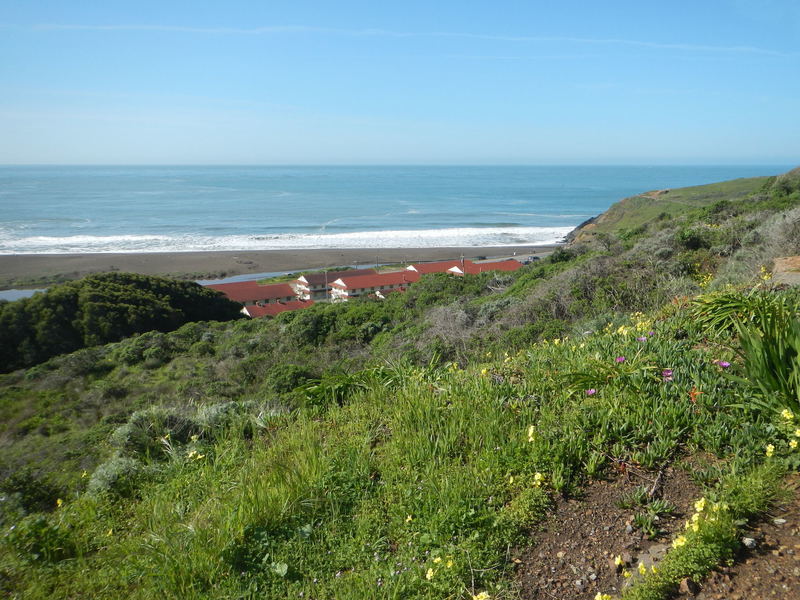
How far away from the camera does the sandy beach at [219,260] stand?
40312mm

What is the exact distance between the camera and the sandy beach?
40.3m

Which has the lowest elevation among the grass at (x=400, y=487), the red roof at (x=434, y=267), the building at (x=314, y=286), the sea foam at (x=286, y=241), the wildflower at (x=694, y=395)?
the building at (x=314, y=286)

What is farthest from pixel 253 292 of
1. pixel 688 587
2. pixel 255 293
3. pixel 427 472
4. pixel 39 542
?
pixel 688 587

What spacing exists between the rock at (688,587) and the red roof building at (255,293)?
30.5 m

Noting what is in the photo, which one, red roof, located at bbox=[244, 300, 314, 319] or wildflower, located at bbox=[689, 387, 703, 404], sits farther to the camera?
red roof, located at bbox=[244, 300, 314, 319]

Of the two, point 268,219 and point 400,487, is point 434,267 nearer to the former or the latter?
point 400,487

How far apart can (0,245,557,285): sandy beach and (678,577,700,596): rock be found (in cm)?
4123

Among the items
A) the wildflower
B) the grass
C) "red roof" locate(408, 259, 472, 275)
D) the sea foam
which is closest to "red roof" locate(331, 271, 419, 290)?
"red roof" locate(408, 259, 472, 275)

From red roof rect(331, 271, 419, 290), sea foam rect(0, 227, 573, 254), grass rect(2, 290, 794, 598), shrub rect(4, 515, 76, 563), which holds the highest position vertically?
grass rect(2, 290, 794, 598)

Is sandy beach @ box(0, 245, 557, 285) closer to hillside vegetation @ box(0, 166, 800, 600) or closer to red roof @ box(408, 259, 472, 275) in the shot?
red roof @ box(408, 259, 472, 275)

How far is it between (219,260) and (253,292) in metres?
14.4

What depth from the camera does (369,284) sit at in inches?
1344

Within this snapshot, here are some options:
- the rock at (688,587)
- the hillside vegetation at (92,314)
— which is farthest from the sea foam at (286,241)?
the rock at (688,587)

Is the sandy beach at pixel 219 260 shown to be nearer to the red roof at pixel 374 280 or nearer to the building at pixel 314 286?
the building at pixel 314 286
